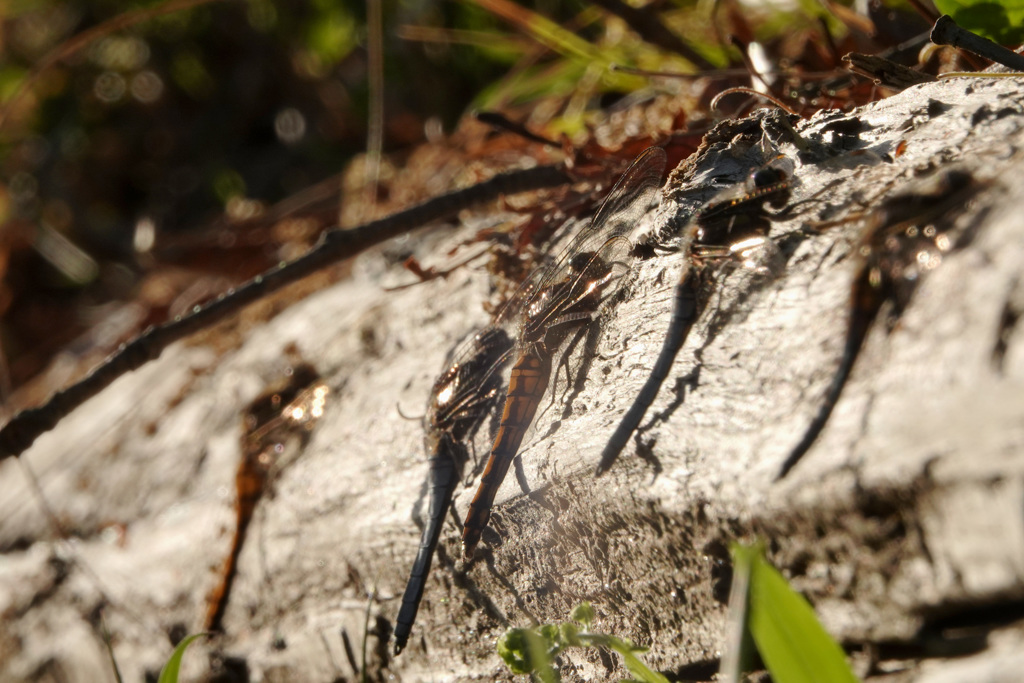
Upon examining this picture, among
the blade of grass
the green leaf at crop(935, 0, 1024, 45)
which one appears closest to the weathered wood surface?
the green leaf at crop(935, 0, 1024, 45)

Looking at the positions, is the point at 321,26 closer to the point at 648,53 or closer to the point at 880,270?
the point at 648,53

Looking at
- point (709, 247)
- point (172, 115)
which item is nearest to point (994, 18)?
point (709, 247)

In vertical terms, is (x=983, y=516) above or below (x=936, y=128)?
below

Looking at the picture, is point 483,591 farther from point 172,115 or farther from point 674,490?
point 172,115

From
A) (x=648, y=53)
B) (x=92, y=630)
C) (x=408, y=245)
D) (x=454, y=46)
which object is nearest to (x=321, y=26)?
(x=454, y=46)

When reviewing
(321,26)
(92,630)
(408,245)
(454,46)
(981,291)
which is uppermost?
(321,26)
